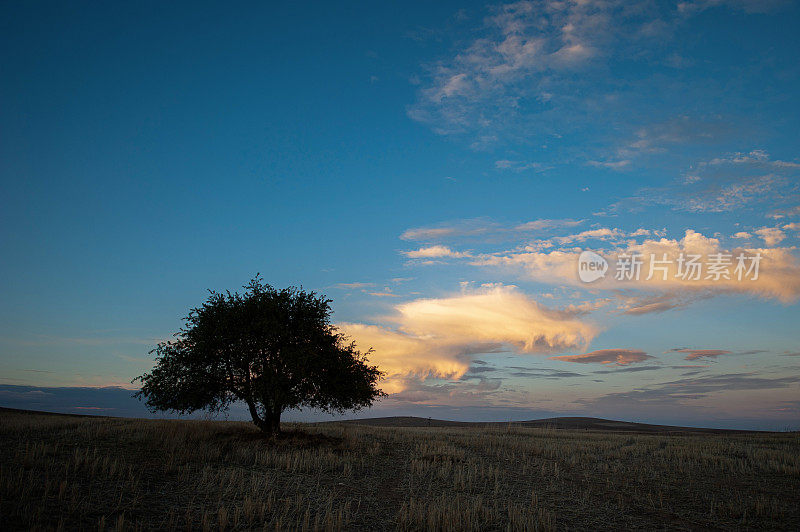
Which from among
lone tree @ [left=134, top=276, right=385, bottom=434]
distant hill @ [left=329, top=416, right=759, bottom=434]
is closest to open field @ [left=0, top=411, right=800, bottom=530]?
lone tree @ [left=134, top=276, right=385, bottom=434]

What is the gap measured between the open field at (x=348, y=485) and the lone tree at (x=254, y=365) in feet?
6.24

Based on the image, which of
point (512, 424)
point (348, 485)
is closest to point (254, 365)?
point (348, 485)

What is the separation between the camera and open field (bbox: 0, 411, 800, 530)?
1214cm

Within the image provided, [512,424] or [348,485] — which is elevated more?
[348,485]

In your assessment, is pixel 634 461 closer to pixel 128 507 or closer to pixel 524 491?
pixel 524 491

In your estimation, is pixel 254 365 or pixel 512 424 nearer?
pixel 254 365

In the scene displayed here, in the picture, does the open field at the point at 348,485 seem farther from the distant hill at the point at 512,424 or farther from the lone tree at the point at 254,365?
→ the distant hill at the point at 512,424

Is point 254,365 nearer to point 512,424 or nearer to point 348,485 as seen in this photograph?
point 348,485

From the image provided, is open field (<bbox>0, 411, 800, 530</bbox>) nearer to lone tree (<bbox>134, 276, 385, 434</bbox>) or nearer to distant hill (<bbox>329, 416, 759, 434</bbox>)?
lone tree (<bbox>134, 276, 385, 434</bbox>)

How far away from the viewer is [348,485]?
1681 centimetres

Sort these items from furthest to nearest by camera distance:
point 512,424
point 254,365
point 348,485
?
point 512,424 → point 254,365 → point 348,485

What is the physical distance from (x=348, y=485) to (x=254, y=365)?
417 inches

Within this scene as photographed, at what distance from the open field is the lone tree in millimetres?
1901

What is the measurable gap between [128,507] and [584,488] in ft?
52.1
